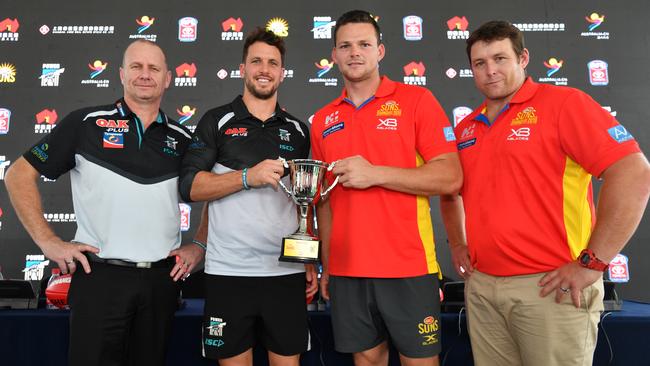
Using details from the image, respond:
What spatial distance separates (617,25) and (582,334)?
378 centimetres

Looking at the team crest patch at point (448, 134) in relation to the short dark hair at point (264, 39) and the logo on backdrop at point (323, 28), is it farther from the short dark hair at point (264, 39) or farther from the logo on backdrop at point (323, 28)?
the logo on backdrop at point (323, 28)

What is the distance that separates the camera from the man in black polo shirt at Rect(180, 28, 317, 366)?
1.57 meters

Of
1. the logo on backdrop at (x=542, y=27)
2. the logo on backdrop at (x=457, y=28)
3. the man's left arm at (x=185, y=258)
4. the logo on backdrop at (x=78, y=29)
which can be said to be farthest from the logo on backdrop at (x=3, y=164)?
the logo on backdrop at (x=542, y=27)

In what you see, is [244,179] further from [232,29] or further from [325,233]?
[232,29]

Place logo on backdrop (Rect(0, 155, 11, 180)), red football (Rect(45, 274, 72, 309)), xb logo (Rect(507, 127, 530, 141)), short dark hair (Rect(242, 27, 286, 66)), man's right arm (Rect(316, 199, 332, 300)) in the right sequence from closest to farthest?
xb logo (Rect(507, 127, 530, 141))
man's right arm (Rect(316, 199, 332, 300))
short dark hair (Rect(242, 27, 286, 66))
red football (Rect(45, 274, 72, 309))
logo on backdrop (Rect(0, 155, 11, 180))

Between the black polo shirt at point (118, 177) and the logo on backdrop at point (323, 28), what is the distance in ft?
8.16

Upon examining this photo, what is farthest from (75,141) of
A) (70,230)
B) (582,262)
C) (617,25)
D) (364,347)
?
(617,25)

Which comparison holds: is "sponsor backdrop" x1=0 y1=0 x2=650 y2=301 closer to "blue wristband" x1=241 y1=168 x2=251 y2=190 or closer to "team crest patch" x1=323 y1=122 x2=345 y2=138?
"team crest patch" x1=323 y1=122 x2=345 y2=138

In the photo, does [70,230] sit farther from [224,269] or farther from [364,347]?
[364,347]

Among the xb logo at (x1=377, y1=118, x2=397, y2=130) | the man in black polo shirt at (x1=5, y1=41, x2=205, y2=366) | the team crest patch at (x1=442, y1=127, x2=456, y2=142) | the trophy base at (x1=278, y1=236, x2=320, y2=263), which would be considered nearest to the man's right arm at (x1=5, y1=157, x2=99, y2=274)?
the man in black polo shirt at (x1=5, y1=41, x2=205, y2=366)

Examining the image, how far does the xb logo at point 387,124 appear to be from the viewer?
62.3 inches

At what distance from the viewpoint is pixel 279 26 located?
3906mm

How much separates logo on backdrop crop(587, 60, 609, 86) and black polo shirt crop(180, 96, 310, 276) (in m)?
3.39

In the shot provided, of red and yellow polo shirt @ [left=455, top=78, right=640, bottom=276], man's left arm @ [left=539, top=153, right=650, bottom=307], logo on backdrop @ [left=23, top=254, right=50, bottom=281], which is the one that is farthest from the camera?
logo on backdrop @ [left=23, top=254, right=50, bottom=281]
